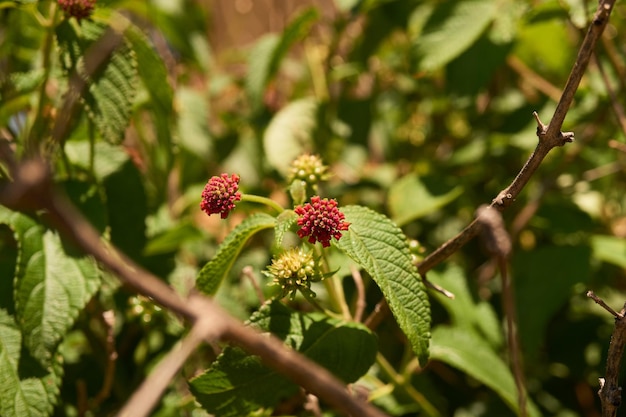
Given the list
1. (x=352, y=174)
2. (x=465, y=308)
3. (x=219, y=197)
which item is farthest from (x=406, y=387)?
(x=352, y=174)

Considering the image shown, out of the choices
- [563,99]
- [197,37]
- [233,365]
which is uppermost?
[197,37]

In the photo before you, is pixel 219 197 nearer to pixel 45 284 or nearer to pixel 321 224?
pixel 321 224

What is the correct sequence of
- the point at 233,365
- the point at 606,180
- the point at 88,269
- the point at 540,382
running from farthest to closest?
1. the point at 606,180
2. the point at 540,382
3. the point at 88,269
4. the point at 233,365

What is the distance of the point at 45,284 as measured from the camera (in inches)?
35.8

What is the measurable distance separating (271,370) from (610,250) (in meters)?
0.81

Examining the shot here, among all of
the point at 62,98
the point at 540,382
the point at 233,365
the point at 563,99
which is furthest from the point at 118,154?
the point at 540,382

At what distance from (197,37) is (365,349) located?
48.2 inches

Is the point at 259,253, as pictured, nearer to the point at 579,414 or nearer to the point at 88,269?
the point at 88,269

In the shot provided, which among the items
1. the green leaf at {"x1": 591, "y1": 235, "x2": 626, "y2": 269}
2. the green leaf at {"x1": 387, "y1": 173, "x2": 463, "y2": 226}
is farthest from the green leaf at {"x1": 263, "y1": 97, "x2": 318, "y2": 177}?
the green leaf at {"x1": 591, "y1": 235, "x2": 626, "y2": 269}

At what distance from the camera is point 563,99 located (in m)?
0.64

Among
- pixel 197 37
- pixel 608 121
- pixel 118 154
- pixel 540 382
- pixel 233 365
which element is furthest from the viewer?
pixel 197 37

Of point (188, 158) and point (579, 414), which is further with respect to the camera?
point (188, 158)

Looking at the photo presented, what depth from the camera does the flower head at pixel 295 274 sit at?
2.52 feet

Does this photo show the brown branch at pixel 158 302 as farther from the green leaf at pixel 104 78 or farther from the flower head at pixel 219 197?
the green leaf at pixel 104 78
